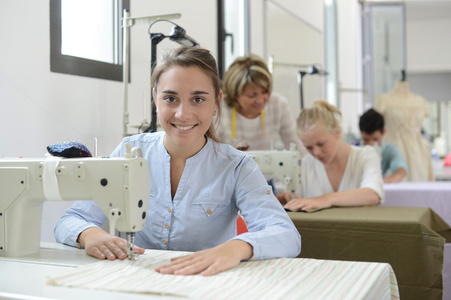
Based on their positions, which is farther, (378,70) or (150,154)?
(378,70)

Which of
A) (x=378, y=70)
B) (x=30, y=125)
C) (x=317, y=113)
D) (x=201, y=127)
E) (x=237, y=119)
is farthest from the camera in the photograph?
(x=378, y=70)

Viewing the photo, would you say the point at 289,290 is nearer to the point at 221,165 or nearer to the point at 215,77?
the point at 221,165

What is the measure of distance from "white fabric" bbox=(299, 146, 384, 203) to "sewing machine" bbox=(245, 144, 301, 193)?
529 millimetres

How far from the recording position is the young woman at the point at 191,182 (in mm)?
1365

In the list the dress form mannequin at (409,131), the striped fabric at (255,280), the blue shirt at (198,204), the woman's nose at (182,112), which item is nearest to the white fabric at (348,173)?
the blue shirt at (198,204)

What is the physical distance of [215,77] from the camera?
4.81ft

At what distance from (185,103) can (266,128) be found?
1.62 meters

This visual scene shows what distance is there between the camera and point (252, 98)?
8.96 feet

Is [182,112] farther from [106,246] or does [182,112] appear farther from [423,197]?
[423,197]

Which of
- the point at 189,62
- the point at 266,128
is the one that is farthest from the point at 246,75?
the point at 189,62

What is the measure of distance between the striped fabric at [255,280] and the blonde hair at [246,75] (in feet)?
5.31

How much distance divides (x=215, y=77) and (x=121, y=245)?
0.53 m

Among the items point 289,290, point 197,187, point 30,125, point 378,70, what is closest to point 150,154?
point 197,187

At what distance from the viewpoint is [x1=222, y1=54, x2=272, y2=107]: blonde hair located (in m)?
2.66
